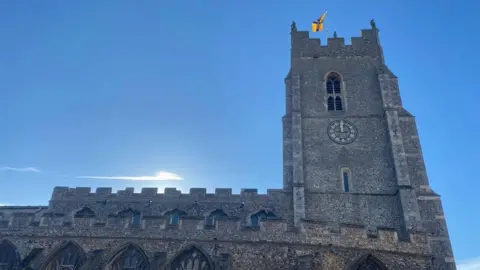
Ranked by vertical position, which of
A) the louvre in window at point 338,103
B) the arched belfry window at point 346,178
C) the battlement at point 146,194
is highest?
the louvre in window at point 338,103

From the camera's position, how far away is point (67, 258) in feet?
53.3

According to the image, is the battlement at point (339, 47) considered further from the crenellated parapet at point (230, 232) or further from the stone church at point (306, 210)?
the crenellated parapet at point (230, 232)

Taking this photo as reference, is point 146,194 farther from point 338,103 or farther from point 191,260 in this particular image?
point 338,103

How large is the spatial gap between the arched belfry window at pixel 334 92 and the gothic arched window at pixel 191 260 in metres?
18.1

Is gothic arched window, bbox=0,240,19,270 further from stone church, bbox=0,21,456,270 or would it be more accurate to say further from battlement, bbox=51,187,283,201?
battlement, bbox=51,187,283,201

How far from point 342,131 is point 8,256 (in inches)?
859

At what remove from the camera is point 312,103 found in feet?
99.3

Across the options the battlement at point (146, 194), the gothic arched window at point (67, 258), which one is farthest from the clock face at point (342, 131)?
the gothic arched window at point (67, 258)

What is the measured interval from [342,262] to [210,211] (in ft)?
41.3

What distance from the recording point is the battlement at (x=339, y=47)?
3250 centimetres

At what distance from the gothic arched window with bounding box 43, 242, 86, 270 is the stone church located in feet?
0.17

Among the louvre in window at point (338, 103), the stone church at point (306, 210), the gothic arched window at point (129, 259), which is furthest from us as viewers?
the louvre in window at point (338, 103)

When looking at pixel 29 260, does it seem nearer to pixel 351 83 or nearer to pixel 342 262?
pixel 342 262

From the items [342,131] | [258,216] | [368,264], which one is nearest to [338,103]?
[342,131]
